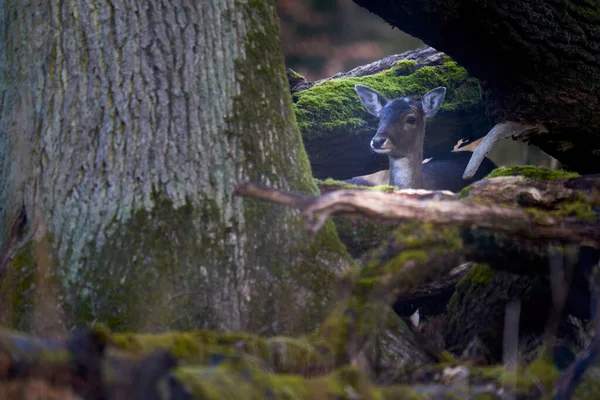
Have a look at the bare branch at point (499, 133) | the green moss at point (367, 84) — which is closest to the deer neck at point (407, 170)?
the green moss at point (367, 84)

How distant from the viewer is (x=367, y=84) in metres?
8.70

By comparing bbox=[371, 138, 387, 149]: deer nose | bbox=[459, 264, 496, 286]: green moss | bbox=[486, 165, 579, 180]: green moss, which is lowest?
bbox=[459, 264, 496, 286]: green moss

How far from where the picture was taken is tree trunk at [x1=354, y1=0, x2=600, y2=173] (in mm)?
5492

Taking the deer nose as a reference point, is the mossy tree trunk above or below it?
below

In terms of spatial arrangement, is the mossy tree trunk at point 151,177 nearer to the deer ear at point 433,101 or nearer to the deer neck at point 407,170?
the deer ear at point 433,101

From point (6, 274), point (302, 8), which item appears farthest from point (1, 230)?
point (302, 8)

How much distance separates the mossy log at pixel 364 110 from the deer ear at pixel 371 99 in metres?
0.18

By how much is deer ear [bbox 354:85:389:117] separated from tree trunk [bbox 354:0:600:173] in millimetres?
1883

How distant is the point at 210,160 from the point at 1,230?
124cm

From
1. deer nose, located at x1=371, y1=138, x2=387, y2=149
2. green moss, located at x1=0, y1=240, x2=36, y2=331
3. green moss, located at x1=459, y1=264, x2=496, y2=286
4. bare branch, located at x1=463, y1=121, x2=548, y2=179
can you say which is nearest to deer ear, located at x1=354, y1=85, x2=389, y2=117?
deer nose, located at x1=371, y1=138, x2=387, y2=149

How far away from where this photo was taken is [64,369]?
1675mm

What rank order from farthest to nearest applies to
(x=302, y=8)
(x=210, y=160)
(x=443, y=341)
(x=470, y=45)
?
(x=302, y=8)
(x=470, y=45)
(x=443, y=341)
(x=210, y=160)

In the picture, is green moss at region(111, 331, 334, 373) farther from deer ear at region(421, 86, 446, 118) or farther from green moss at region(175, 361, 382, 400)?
deer ear at region(421, 86, 446, 118)

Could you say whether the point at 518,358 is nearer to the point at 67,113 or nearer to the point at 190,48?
the point at 190,48
